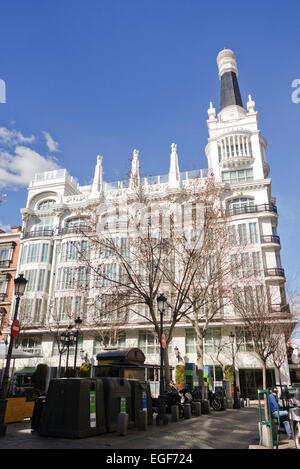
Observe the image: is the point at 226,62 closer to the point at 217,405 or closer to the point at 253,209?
the point at 253,209

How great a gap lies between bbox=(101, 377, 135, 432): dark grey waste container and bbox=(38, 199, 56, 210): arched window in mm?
36097

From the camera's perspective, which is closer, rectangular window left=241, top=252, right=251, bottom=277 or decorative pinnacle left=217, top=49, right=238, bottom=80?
rectangular window left=241, top=252, right=251, bottom=277

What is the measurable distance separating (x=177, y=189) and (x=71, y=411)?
3132cm

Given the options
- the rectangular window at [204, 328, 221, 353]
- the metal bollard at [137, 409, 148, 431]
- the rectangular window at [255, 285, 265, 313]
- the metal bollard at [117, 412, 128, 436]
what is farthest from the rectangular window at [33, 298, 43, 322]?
the metal bollard at [117, 412, 128, 436]

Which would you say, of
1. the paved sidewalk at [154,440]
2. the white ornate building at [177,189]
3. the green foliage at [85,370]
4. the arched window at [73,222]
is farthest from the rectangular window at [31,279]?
the paved sidewalk at [154,440]

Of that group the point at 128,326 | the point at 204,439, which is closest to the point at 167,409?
the point at 204,439

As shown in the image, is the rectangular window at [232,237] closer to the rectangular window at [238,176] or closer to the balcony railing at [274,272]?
the balcony railing at [274,272]

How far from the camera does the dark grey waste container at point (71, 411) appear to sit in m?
9.19

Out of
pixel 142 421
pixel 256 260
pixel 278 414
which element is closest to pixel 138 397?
pixel 142 421

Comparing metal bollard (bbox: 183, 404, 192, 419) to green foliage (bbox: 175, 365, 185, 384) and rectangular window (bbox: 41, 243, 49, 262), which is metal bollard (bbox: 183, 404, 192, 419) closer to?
green foliage (bbox: 175, 365, 185, 384)

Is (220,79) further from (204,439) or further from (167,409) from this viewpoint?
(204,439)

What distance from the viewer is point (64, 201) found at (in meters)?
44.1

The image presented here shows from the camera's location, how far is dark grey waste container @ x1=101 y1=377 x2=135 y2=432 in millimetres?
10602
